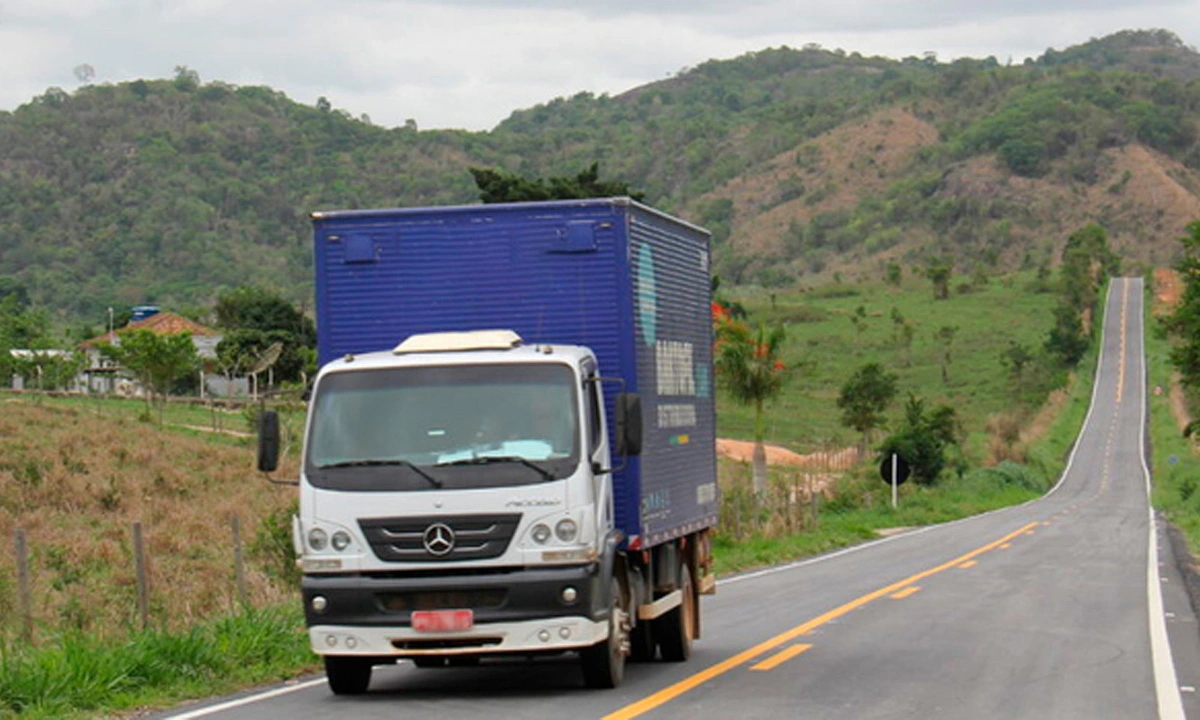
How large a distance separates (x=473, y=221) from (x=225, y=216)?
616 ft

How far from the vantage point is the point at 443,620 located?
12.4 m

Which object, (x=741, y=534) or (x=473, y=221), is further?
(x=741, y=534)

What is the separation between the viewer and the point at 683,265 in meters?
16.2

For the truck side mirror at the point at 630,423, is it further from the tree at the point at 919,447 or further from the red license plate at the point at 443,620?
the tree at the point at 919,447

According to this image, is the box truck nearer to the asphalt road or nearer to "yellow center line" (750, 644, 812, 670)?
the asphalt road

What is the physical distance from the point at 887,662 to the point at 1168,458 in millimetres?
78913

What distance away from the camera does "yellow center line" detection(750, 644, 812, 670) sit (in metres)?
14.9

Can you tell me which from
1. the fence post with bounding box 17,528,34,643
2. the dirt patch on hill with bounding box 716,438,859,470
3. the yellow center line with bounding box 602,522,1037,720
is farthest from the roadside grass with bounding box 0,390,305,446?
the fence post with bounding box 17,528,34,643

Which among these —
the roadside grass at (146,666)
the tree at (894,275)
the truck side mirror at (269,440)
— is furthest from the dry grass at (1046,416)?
the truck side mirror at (269,440)

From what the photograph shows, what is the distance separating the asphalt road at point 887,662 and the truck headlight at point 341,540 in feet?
3.66

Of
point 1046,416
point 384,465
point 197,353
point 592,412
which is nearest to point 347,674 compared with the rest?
point 384,465

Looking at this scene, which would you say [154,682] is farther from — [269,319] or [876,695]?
[269,319]

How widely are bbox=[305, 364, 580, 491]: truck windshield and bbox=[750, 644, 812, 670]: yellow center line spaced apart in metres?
3.25

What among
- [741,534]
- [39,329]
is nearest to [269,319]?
[39,329]
